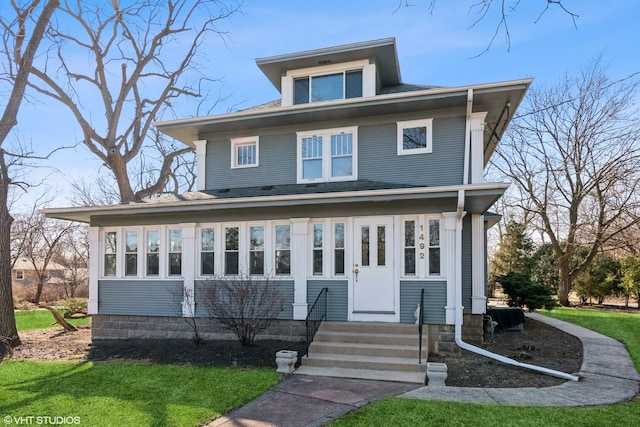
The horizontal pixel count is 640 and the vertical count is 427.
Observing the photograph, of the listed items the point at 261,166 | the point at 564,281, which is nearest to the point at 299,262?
the point at 261,166

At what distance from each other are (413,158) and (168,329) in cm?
711

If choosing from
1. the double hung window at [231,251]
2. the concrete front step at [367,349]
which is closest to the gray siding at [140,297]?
the double hung window at [231,251]

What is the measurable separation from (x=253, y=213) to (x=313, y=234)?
154 centimetres

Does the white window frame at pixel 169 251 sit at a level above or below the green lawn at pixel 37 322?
above

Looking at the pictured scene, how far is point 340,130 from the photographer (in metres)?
10.6

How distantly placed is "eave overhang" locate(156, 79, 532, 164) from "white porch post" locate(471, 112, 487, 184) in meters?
0.30

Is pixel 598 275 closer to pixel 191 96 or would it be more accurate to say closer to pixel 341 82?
pixel 341 82

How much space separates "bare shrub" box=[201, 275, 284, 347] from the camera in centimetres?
861

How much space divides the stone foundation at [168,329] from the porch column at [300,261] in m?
0.40

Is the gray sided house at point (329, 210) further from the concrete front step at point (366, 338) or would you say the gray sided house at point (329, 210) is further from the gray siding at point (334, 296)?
the concrete front step at point (366, 338)

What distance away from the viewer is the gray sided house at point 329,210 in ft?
29.3

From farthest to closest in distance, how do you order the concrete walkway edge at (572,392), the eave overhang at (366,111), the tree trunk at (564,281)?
the tree trunk at (564,281), the eave overhang at (366,111), the concrete walkway edge at (572,392)

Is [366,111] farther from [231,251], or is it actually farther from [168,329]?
[168,329]

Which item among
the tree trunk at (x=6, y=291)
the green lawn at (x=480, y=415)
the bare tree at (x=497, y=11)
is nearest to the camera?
the bare tree at (x=497, y=11)
